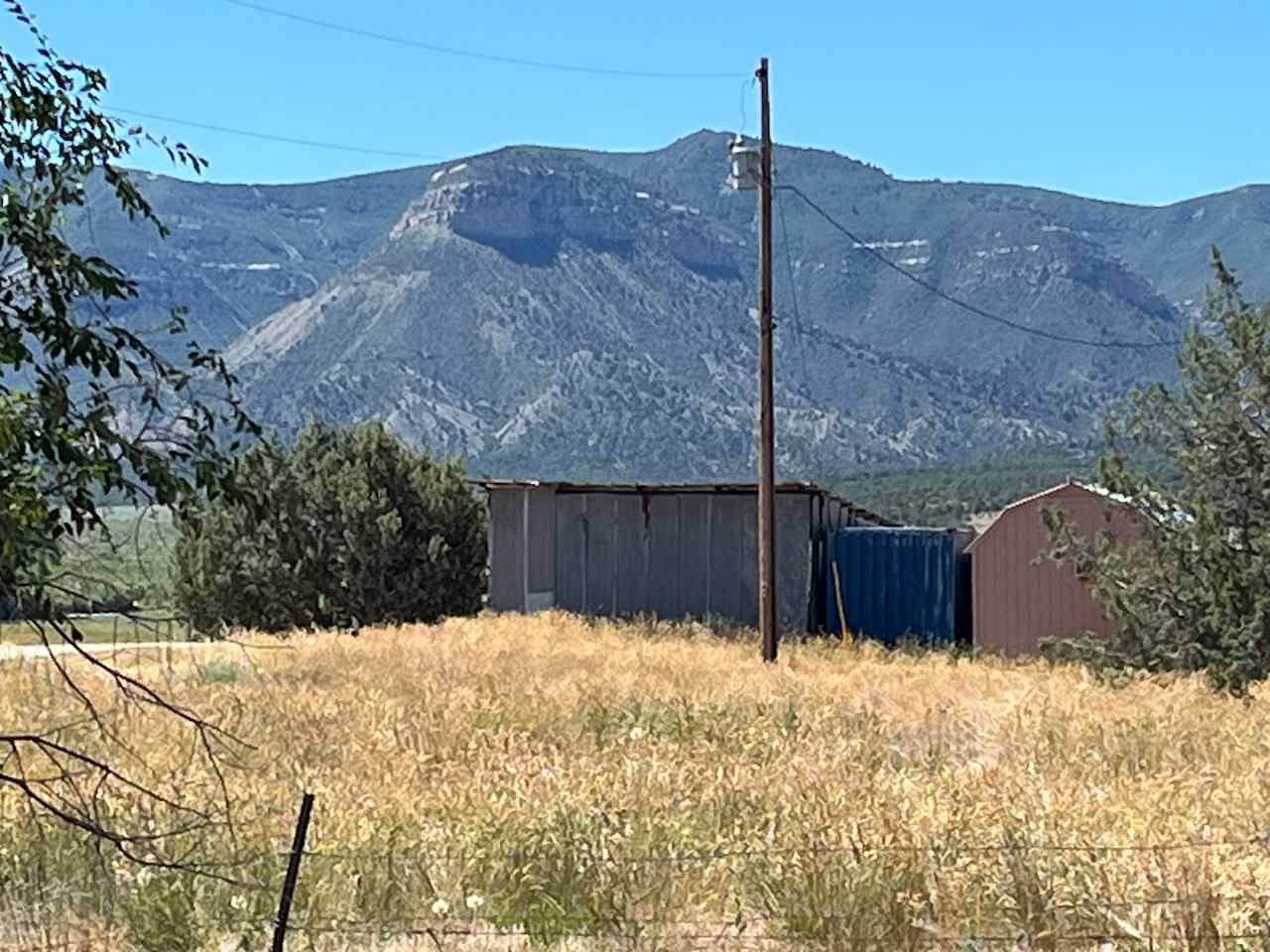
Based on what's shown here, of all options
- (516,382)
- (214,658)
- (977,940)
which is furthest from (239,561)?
(516,382)

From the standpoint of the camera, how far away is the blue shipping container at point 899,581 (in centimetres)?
3038

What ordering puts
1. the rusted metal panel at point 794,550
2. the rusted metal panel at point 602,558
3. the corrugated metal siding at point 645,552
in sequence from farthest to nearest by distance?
the rusted metal panel at point 602,558 < the corrugated metal siding at point 645,552 < the rusted metal panel at point 794,550

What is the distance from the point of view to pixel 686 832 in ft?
25.7

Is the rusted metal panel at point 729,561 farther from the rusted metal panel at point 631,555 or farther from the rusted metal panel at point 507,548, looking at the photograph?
the rusted metal panel at point 507,548

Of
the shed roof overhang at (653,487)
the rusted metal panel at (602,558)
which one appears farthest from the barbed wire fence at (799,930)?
the rusted metal panel at (602,558)

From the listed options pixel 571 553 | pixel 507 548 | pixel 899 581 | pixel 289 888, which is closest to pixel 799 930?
pixel 289 888

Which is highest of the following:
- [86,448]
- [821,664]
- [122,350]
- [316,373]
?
[316,373]

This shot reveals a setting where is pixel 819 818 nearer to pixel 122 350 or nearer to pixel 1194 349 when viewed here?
pixel 122 350

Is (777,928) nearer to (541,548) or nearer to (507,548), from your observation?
(541,548)

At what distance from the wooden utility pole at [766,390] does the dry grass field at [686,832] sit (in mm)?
8512

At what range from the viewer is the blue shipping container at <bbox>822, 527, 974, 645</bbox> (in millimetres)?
30375

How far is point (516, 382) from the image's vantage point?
196m

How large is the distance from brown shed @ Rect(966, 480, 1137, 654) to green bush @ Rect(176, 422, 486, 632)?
46.6 feet

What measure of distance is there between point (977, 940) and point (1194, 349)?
37.6 feet
